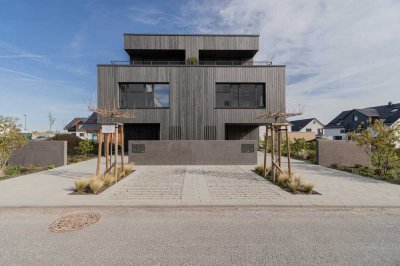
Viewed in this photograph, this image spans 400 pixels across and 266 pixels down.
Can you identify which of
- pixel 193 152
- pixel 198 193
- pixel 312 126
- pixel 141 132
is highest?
pixel 312 126

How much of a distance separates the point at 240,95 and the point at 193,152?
826cm

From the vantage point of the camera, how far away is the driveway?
6125mm

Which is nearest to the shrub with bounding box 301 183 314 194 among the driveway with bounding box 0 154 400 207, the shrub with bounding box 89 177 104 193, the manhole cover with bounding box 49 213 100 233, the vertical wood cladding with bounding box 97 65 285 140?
the driveway with bounding box 0 154 400 207

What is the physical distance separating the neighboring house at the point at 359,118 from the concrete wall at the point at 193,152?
112ft

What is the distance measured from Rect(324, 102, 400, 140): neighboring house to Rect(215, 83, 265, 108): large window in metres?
28.3

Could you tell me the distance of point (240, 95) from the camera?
19.8 m

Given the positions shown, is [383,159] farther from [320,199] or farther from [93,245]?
[93,245]

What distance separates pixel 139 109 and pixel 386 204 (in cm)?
1703

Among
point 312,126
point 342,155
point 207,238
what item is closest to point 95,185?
point 207,238

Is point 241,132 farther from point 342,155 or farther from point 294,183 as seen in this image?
point 294,183

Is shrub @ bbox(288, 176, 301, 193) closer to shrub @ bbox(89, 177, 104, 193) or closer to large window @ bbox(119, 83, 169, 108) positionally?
shrub @ bbox(89, 177, 104, 193)

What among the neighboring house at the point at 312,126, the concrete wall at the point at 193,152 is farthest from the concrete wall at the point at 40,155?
the neighboring house at the point at 312,126

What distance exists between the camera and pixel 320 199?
6484 mm

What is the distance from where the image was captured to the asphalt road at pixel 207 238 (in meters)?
3.49
